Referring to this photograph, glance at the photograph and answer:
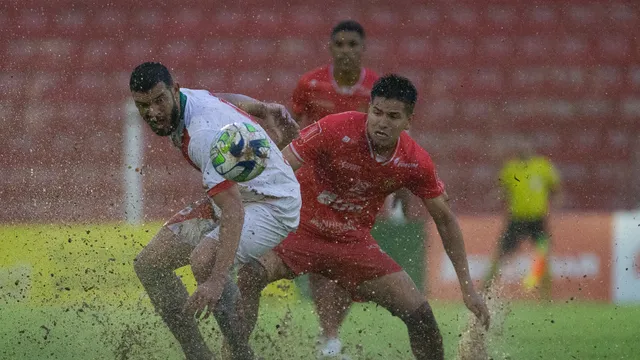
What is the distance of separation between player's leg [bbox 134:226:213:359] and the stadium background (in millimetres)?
7303

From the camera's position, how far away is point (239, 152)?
5305mm

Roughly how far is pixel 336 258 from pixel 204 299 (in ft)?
4.25

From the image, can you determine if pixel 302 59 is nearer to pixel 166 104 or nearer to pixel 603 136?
pixel 603 136

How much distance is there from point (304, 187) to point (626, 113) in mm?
8977

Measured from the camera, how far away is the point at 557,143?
47.1ft

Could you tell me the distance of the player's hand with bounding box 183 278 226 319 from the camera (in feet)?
16.6

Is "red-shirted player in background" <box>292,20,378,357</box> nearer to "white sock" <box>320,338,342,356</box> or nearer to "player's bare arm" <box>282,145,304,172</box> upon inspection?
"white sock" <box>320,338,342,356</box>

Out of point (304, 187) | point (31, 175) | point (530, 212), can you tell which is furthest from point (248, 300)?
point (31, 175)

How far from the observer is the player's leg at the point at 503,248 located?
10.7 meters

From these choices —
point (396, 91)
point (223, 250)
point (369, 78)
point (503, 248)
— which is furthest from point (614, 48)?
point (223, 250)

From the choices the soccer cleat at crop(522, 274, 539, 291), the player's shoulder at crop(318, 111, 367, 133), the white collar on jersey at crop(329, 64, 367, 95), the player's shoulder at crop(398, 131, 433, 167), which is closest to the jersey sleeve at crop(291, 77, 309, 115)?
the white collar on jersey at crop(329, 64, 367, 95)

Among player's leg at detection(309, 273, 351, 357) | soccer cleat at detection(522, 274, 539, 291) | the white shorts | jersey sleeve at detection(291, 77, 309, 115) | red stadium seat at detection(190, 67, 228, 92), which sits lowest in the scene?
soccer cleat at detection(522, 274, 539, 291)

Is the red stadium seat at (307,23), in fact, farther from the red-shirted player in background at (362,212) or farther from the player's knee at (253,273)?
the player's knee at (253,273)

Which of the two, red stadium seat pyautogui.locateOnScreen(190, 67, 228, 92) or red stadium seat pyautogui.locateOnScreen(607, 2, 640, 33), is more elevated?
red stadium seat pyautogui.locateOnScreen(607, 2, 640, 33)
